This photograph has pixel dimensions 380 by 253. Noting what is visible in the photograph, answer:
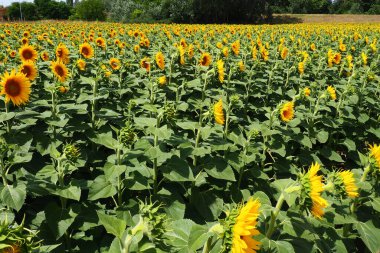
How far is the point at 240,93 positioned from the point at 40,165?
324 centimetres

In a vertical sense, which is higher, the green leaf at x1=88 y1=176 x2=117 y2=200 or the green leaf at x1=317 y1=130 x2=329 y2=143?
the green leaf at x1=88 y1=176 x2=117 y2=200

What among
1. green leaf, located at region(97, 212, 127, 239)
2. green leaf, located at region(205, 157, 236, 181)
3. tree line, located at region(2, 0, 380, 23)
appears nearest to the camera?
green leaf, located at region(97, 212, 127, 239)

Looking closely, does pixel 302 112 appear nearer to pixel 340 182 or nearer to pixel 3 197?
pixel 340 182

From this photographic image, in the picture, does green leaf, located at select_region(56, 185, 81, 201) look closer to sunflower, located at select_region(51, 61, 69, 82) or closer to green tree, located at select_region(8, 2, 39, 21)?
sunflower, located at select_region(51, 61, 69, 82)

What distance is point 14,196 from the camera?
6.69ft

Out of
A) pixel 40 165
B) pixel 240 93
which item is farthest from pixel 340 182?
pixel 240 93

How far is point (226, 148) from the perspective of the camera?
303 cm

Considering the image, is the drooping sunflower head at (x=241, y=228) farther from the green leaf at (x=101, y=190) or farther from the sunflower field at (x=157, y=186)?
the green leaf at (x=101, y=190)

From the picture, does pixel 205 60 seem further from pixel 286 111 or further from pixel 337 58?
pixel 337 58

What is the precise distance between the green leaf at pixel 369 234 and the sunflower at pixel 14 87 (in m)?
3.13

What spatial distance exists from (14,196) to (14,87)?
4.46 ft

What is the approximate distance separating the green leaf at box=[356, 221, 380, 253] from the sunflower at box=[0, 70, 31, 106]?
3.13m

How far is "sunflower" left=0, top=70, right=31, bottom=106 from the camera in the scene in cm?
296

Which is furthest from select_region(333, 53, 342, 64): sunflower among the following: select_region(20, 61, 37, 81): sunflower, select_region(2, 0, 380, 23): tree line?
select_region(2, 0, 380, 23): tree line
